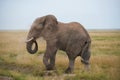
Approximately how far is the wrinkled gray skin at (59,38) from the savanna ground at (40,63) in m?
0.09

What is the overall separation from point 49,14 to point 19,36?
0.40 metres

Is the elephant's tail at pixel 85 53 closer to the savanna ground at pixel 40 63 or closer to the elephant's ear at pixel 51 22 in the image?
the savanna ground at pixel 40 63

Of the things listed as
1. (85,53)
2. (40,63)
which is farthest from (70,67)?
(40,63)

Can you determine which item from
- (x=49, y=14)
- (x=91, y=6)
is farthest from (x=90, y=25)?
(x=49, y=14)

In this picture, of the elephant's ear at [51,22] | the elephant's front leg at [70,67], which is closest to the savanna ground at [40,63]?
the elephant's front leg at [70,67]

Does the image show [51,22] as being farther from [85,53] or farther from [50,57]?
[85,53]

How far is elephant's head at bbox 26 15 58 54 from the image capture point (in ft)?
8.40

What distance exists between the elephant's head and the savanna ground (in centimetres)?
9

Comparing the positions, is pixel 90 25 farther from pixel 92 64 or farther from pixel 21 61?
pixel 21 61

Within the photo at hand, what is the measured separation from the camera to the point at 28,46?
257 cm

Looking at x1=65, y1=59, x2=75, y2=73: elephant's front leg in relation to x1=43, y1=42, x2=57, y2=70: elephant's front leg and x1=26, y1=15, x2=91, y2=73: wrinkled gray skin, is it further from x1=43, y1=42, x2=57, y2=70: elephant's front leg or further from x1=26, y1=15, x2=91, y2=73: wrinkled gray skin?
x1=43, y1=42, x2=57, y2=70: elephant's front leg

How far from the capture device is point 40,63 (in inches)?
107

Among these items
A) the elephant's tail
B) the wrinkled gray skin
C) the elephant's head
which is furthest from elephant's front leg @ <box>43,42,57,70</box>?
the elephant's tail

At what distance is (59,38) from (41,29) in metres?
0.18
